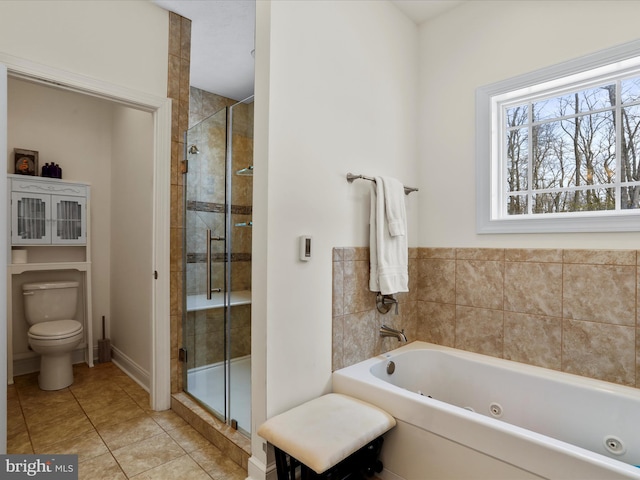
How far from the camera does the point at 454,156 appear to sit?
2389 millimetres

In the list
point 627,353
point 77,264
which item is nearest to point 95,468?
point 77,264

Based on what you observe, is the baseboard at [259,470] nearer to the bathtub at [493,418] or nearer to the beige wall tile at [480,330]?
the bathtub at [493,418]

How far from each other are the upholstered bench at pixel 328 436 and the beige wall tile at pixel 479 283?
1015mm

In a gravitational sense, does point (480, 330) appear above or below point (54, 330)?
above

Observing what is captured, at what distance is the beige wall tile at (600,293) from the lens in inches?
67.9

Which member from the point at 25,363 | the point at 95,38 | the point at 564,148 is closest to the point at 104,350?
the point at 25,363

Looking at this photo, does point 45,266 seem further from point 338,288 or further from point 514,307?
point 514,307

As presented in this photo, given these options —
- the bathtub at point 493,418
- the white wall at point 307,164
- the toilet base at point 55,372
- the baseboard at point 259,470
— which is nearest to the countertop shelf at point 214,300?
the white wall at point 307,164

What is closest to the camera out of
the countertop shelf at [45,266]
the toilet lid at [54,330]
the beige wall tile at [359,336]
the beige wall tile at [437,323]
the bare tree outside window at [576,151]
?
the bare tree outside window at [576,151]

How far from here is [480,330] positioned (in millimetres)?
2232

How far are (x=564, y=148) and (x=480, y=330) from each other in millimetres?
1210

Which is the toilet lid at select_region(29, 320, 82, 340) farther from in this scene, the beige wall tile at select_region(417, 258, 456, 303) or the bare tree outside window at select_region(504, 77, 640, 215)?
the bare tree outside window at select_region(504, 77, 640, 215)

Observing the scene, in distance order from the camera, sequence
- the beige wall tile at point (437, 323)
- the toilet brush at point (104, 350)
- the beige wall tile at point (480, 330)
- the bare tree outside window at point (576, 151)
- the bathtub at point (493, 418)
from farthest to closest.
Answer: the toilet brush at point (104, 350)
the beige wall tile at point (437, 323)
the beige wall tile at point (480, 330)
the bare tree outside window at point (576, 151)
the bathtub at point (493, 418)

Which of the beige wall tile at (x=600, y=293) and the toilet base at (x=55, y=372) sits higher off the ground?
the beige wall tile at (x=600, y=293)
